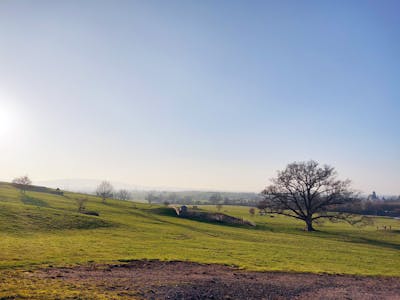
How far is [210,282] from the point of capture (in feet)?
58.1

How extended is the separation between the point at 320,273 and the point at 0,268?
2168 cm

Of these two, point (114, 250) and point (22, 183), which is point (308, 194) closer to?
point (114, 250)

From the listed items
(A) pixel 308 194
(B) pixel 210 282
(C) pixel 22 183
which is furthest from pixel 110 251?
(C) pixel 22 183

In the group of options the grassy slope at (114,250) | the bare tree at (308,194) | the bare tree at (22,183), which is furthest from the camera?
the bare tree at (22,183)

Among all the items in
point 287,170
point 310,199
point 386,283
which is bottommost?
point 386,283

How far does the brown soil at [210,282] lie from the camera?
15.7 metres

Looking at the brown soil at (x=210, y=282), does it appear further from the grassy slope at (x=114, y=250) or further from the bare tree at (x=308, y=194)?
the bare tree at (x=308, y=194)

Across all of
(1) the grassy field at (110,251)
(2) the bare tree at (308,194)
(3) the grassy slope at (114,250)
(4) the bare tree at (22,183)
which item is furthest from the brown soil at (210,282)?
(4) the bare tree at (22,183)

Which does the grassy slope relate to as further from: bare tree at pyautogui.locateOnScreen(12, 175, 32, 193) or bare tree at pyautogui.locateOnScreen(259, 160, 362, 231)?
→ bare tree at pyautogui.locateOnScreen(12, 175, 32, 193)

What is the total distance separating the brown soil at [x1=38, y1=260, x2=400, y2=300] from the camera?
51.4 feet

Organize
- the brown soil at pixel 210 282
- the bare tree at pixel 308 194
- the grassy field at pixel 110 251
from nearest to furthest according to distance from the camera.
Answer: the brown soil at pixel 210 282, the grassy field at pixel 110 251, the bare tree at pixel 308 194

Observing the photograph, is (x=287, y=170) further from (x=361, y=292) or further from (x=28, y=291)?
(x=28, y=291)

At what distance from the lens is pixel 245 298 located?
15.6 m

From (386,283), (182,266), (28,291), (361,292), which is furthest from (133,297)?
(386,283)
